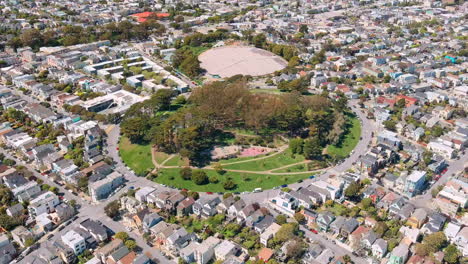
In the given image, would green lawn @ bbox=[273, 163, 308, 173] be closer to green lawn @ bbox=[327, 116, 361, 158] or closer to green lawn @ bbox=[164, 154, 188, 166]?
green lawn @ bbox=[327, 116, 361, 158]

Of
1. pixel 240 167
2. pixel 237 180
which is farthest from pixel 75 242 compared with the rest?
pixel 240 167

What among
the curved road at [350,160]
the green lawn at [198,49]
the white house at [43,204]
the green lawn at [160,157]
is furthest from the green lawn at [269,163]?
Answer: the green lawn at [198,49]

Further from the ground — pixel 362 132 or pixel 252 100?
pixel 252 100

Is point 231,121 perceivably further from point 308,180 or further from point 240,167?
point 308,180

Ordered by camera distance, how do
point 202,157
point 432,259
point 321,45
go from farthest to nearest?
point 321,45 → point 202,157 → point 432,259

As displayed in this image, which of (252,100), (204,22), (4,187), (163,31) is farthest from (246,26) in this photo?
(4,187)

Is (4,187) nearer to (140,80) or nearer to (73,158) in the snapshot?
(73,158)
